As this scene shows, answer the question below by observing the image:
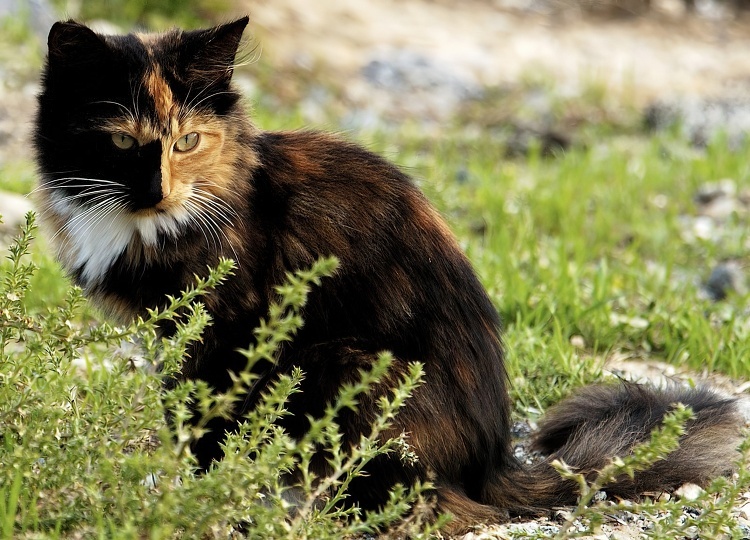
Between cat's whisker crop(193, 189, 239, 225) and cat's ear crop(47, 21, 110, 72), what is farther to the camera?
cat's whisker crop(193, 189, 239, 225)

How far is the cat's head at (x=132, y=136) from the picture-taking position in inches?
108

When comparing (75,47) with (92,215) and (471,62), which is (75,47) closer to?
(92,215)

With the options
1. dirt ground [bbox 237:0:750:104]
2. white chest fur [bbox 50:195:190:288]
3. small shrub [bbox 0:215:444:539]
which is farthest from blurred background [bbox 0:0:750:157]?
small shrub [bbox 0:215:444:539]

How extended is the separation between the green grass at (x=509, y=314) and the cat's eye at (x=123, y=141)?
0.53 metres

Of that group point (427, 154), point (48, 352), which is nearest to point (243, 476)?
point (48, 352)

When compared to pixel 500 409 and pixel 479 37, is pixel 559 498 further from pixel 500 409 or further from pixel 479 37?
pixel 479 37

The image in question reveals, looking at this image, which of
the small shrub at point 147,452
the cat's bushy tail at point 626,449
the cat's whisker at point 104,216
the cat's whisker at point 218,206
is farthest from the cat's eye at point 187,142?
the cat's bushy tail at point 626,449

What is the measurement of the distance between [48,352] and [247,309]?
63cm

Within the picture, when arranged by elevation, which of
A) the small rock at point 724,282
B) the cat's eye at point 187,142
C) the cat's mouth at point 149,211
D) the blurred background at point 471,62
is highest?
the cat's eye at point 187,142

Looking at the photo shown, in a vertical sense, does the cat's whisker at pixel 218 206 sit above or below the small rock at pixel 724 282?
above

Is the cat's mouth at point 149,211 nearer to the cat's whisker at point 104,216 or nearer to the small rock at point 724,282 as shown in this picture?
the cat's whisker at point 104,216

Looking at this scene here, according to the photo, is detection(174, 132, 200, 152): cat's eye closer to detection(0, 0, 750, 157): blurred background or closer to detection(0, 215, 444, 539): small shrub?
detection(0, 215, 444, 539): small shrub

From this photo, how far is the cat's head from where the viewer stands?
2.74 metres

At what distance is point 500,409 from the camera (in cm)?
295
